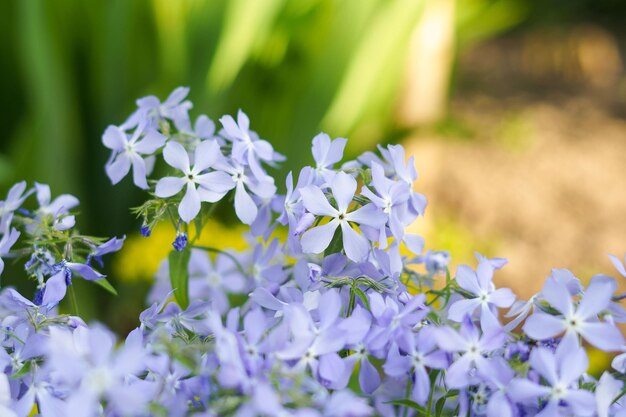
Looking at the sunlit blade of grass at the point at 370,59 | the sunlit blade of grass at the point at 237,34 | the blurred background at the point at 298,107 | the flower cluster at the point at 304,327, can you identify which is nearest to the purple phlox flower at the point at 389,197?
the flower cluster at the point at 304,327

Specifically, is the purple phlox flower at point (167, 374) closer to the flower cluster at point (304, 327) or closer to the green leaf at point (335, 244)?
the flower cluster at point (304, 327)

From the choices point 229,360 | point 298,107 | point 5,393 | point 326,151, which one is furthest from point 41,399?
point 298,107

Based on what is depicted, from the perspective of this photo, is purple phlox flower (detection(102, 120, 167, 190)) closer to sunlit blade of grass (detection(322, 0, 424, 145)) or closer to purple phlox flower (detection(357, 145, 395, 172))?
purple phlox flower (detection(357, 145, 395, 172))

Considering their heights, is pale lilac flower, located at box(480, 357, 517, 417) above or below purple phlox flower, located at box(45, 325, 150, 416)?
below

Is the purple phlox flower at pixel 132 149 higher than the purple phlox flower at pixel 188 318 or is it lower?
higher

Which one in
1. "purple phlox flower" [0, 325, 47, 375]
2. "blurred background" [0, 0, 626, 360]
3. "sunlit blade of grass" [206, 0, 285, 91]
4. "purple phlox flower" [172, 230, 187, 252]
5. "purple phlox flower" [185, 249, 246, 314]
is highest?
"purple phlox flower" [172, 230, 187, 252]

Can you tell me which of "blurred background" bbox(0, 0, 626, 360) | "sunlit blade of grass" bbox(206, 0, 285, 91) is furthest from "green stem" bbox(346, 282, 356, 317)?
"sunlit blade of grass" bbox(206, 0, 285, 91)

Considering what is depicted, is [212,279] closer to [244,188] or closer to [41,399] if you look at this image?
[244,188]
